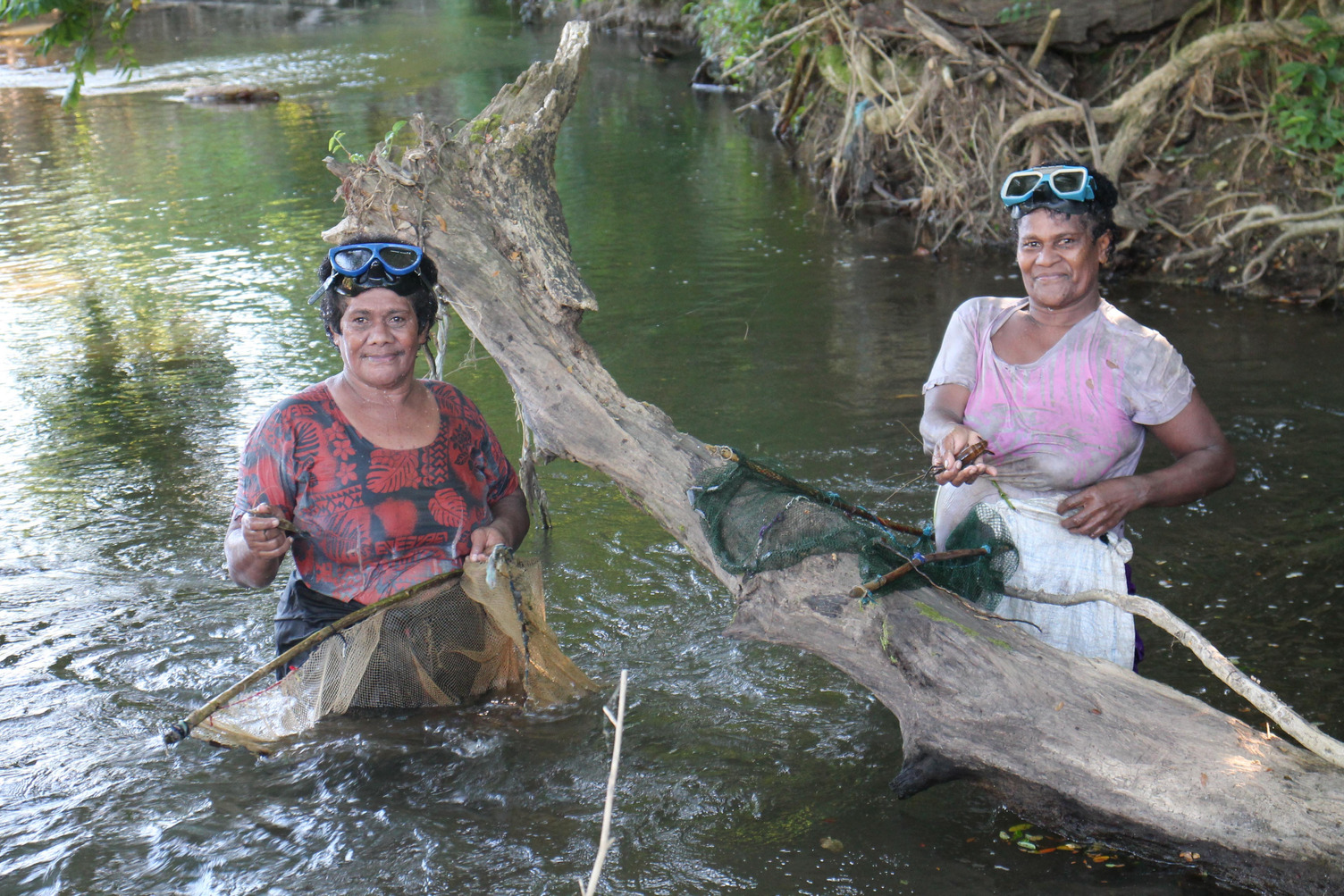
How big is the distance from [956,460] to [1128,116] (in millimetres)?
7383

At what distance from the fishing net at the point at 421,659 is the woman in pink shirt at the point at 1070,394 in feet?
4.47

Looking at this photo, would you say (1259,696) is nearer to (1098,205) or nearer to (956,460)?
(956,460)

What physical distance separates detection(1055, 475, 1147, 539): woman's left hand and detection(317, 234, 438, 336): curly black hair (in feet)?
6.40

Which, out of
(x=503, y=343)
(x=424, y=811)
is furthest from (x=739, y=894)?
(x=503, y=343)

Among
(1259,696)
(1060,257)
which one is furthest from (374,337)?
(1259,696)

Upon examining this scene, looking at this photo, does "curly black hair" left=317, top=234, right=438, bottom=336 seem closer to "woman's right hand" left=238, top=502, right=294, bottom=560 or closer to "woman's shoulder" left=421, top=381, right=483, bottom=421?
"woman's shoulder" left=421, top=381, right=483, bottom=421

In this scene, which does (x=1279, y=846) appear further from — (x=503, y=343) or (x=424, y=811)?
(x=503, y=343)

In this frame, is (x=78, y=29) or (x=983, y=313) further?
(x=78, y=29)

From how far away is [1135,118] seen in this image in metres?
9.16

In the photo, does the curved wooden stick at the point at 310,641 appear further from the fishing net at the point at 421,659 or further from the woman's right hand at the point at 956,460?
the woman's right hand at the point at 956,460

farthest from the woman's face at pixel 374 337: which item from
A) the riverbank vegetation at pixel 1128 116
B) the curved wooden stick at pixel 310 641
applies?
the riverbank vegetation at pixel 1128 116

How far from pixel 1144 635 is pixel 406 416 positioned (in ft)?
9.59

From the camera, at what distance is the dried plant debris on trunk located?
8312mm

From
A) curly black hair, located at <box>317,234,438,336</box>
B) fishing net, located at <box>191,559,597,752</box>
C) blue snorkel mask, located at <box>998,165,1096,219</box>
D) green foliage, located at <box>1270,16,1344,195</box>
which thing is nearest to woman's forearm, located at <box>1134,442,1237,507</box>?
blue snorkel mask, located at <box>998,165,1096,219</box>
